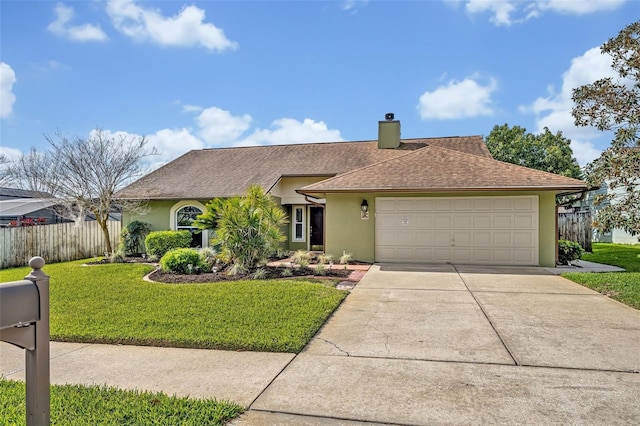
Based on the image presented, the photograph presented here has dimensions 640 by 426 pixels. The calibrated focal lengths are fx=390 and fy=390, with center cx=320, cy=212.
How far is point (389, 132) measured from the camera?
64.3ft

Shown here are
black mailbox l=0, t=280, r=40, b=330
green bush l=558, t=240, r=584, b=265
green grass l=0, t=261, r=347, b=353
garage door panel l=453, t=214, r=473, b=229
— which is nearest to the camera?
black mailbox l=0, t=280, r=40, b=330

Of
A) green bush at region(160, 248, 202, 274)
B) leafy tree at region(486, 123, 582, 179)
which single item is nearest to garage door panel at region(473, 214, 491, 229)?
green bush at region(160, 248, 202, 274)

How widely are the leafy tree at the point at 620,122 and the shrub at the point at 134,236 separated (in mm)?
16239

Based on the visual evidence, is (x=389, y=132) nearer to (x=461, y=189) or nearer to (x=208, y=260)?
(x=461, y=189)

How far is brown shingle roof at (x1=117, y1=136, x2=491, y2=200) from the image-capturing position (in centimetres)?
1702

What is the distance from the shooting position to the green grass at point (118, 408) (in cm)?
311

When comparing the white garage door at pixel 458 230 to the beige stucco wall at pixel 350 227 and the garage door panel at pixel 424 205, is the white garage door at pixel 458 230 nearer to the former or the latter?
the garage door panel at pixel 424 205

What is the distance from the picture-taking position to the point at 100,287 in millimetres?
9125

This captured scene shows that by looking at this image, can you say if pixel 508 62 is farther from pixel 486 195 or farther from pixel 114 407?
pixel 114 407

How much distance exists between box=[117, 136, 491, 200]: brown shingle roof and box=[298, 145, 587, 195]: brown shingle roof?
348 centimetres

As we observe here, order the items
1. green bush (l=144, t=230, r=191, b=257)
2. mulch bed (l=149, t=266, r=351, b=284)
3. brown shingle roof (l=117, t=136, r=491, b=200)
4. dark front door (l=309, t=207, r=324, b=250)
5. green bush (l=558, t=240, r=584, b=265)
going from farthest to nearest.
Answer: dark front door (l=309, t=207, r=324, b=250)
brown shingle roof (l=117, t=136, r=491, b=200)
green bush (l=144, t=230, r=191, b=257)
green bush (l=558, t=240, r=584, b=265)
mulch bed (l=149, t=266, r=351, b=284)

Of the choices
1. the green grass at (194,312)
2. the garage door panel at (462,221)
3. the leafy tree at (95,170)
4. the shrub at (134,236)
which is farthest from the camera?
the shrub at (134,236)

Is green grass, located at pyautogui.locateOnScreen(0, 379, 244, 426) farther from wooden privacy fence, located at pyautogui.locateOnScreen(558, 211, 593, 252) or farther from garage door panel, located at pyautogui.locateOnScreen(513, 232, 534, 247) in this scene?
wooden privacy fence, located at pyautogui.locateOnScreen(558, 211, 593, 252)

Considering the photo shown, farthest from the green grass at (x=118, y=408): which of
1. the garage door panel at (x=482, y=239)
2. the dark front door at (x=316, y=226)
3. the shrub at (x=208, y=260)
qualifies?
the dark front door at (x=316, y=226)
